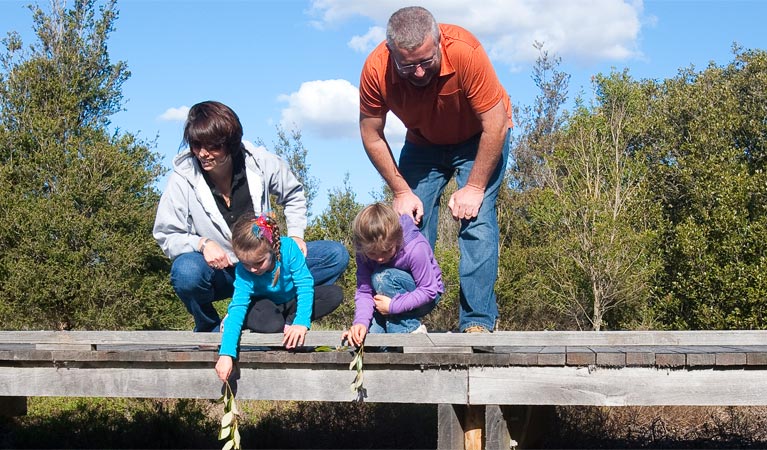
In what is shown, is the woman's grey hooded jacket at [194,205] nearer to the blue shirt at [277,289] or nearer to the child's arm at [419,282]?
the blue shirt at [277,289]

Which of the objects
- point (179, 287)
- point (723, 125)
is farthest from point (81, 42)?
point (179, 287)

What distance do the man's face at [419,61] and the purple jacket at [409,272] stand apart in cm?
74

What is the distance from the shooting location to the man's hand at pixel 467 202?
445 cm

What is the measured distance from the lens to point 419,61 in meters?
4.01

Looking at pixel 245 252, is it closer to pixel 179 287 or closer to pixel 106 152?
pixel 179 287

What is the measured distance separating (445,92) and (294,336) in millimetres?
1453

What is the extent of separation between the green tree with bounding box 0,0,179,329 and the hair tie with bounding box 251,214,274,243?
15062 mm

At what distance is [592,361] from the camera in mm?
3889

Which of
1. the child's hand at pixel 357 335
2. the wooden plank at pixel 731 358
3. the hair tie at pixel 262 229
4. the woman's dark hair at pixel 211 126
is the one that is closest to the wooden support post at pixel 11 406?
the woman's dark hair at pixel 211 126

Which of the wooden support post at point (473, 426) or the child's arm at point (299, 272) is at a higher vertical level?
the child's arm at point (299, 272)

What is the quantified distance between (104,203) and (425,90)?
15.5 metres

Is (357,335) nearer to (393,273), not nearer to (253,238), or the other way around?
(393,273)

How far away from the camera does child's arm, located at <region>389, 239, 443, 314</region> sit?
420 cm

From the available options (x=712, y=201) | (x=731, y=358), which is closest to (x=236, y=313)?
(x=731, y=358)
